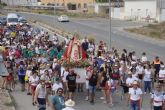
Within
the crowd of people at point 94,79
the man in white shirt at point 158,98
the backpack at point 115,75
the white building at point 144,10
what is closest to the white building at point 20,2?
the white building at point 144,10

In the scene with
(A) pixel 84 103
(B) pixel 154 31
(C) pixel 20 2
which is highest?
(A) pixel 84 103

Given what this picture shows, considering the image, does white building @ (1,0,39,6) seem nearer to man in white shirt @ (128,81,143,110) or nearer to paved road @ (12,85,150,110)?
paved road @ (12,85,150,110)

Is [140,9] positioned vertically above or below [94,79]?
below

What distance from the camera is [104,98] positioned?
68.4ft

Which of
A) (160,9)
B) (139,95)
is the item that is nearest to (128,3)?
(160,9)

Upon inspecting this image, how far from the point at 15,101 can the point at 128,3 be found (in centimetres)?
7565

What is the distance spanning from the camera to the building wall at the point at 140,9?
85544mm

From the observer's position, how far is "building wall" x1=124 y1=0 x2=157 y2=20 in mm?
85544

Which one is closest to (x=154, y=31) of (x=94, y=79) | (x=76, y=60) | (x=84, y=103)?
(x=76, y=60)

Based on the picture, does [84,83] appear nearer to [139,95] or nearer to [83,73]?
[83,73]

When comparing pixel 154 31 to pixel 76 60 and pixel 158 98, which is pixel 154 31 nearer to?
pixel 76 60

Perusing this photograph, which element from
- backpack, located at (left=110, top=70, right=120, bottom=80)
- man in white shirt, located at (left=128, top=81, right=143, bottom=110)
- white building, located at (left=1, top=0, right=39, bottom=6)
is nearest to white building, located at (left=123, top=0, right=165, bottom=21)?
backpack, located at (left=110, top=70, right=120, bottom=80)

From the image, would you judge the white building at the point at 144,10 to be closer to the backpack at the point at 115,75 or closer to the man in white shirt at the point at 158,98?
the backpack at the point at 115,75

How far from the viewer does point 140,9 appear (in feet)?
295
